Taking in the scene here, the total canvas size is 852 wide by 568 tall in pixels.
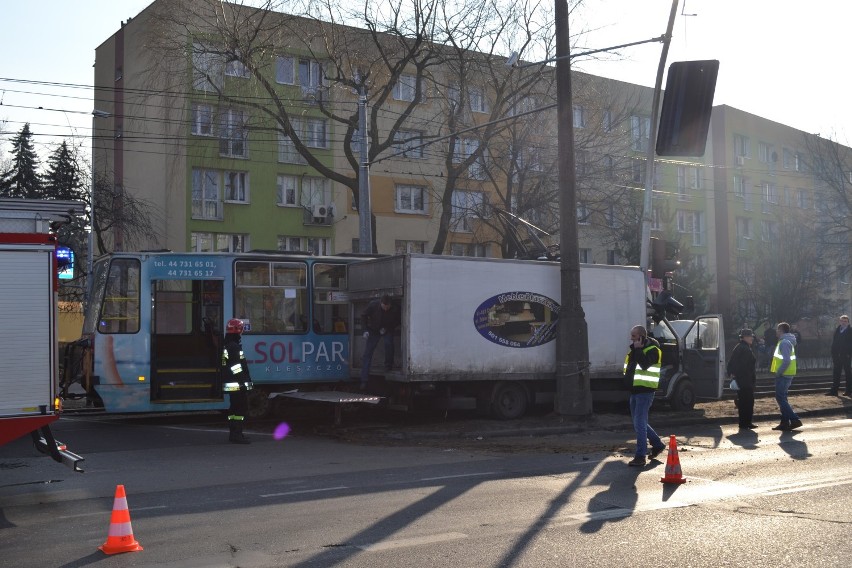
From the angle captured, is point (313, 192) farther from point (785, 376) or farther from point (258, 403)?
point (785, 376)

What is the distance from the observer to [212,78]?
2486 cm

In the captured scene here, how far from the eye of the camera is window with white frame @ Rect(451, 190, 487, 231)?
3237 cm

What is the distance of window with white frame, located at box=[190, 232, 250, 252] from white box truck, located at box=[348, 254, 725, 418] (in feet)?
70.3

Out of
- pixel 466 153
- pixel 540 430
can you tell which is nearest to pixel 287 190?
pixel 466 153

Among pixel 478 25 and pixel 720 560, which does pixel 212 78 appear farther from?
pixel 720 560

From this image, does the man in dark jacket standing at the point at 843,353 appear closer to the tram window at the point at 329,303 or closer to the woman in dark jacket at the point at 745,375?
the woman in dark jacket at the point at 745,375

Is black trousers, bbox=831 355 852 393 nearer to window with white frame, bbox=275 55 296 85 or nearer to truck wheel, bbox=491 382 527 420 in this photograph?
truck wheel, bbox=491 382 527 420

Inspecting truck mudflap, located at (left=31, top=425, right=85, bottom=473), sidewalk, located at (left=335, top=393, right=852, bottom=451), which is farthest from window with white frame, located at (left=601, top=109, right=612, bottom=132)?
truck mudflap, located at (left=31, top=425, right=85, bottom=473)

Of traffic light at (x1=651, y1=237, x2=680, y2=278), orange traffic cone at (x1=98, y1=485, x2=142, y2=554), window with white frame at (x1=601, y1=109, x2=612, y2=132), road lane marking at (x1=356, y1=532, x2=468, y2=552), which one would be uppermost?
window with white frame at (x1=601, y1=109, x2=612, y2=132)

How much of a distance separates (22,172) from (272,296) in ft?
101

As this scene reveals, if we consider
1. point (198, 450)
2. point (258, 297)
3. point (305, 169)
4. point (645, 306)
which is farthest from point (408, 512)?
point (305, 169)

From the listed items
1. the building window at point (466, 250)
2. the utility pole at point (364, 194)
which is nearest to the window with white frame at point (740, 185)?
the building window at point (466, 250)

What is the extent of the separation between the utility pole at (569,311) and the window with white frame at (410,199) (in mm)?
26220

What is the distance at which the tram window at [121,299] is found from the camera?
1658 cm
